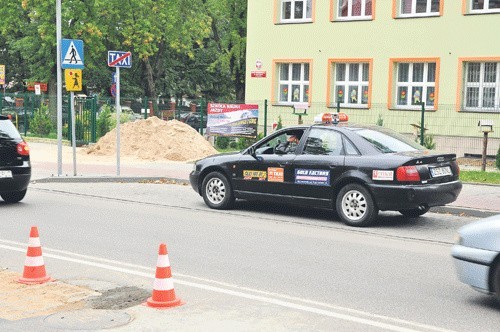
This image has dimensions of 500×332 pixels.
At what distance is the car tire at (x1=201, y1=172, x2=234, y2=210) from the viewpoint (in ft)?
45.7

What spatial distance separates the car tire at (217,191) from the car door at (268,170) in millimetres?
232

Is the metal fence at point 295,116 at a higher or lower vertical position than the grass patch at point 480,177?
higher

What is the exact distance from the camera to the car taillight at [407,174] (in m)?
11.7

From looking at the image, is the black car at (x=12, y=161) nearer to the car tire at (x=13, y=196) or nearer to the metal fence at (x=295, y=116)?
the car tire at (x=13, y=196)

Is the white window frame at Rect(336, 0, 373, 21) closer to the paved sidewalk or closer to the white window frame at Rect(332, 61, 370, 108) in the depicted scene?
the white window frame at Rect(332, 61, 370, 108)

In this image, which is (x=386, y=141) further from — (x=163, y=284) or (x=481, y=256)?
(x=163, y=284)

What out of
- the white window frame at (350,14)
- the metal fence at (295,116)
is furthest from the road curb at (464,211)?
the white window frame at (350,14)

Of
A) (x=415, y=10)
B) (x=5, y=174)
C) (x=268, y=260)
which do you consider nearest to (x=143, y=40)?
(x=415, y=10)

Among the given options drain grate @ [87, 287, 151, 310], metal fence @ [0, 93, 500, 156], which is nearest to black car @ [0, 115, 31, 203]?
drain grate @ [87, 287, 151, 310]

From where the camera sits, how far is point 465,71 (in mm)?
28328

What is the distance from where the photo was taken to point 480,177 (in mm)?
19062

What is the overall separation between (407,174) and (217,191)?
3745 mm

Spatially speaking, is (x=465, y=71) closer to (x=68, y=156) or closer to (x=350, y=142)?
(x=68, y=156)

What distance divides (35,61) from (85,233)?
35.0 m
